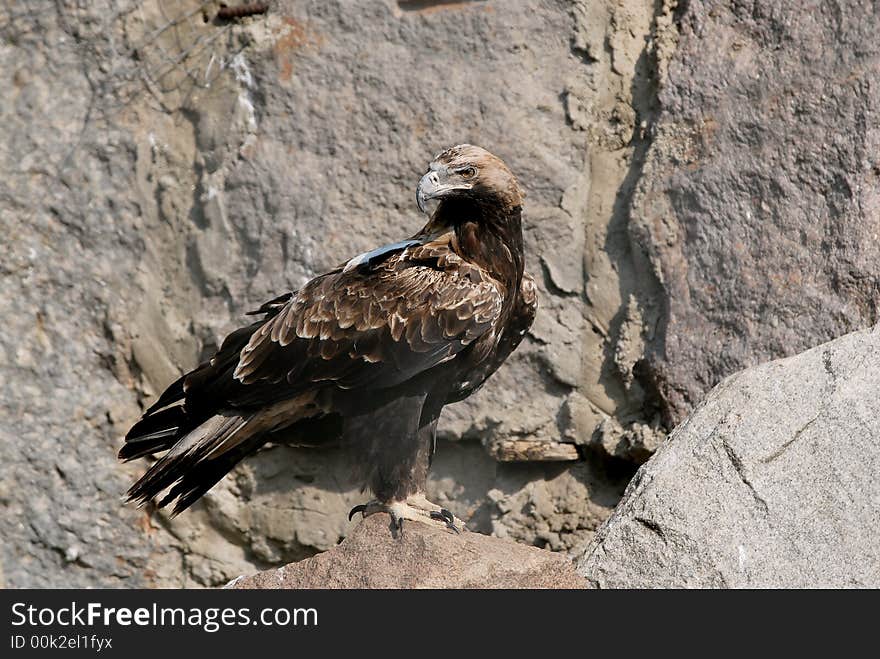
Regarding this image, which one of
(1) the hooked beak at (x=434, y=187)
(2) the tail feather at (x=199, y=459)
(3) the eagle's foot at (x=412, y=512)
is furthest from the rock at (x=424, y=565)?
(1) the hooked beak at (x=434, y=187)

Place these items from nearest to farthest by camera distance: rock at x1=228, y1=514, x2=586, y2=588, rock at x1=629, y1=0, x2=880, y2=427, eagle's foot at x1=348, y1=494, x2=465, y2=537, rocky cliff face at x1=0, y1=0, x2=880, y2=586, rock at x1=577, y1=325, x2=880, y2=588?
rock at x1=577, y1=325, x2=880, y2=588 → rock at x1=228, y1=514, x2=586, y2=588 → eagle's foot at x1=348, y1=494, x2=465, y2=537 → rock at x1=629, y1=0, x2=880, y2=427 → rocky cliff face at x1=0, y1=0, x2=880, y2=586

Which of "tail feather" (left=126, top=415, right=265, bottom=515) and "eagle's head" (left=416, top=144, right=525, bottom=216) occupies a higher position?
"eagle's head" (left=416, top=144, right=525, bottom=216)

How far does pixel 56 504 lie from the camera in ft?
19.1

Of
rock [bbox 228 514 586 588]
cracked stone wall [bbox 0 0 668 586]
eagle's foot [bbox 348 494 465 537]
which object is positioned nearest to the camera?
rock [bbox 228 514 586 588]

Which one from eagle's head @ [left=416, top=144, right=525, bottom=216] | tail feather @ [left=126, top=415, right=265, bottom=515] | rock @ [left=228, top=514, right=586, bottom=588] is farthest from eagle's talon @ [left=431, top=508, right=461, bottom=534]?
eagle's head @ [left=416, top=144, right=525, bottom=216]

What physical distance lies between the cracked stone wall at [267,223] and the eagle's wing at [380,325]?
3.66 feet

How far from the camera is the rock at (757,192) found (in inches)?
207

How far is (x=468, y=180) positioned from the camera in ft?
15.2

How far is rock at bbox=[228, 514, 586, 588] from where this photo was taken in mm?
4121

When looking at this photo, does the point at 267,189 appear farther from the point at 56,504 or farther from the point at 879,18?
the point at 879,18

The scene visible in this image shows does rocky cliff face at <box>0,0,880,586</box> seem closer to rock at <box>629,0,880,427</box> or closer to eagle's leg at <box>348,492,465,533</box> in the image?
rock at <box>629,0,880,427</box>

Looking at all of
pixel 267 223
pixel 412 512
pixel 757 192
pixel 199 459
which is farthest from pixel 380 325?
pixel 757 192

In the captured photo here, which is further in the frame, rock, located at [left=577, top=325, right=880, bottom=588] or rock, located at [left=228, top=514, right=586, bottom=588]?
rock, located at [left=228, top=514, right=586, bottom=588]

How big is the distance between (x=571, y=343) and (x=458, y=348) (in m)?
1.29
